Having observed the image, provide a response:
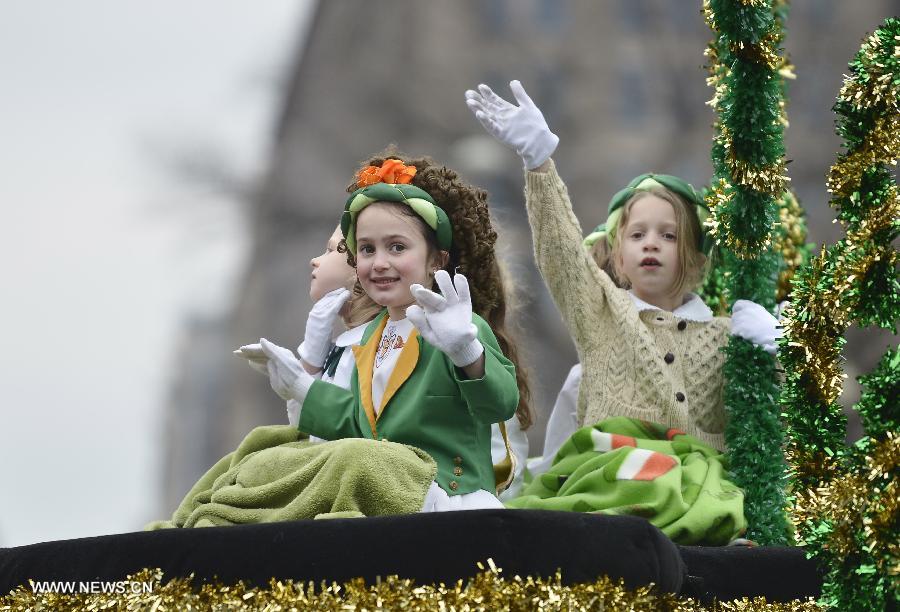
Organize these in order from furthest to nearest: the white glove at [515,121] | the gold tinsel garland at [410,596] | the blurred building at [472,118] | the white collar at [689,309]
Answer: the blurred building at [472,118] → the white collar at [689,309] → the white glove at [515,121] → the gold tinsel garland at [410,596]

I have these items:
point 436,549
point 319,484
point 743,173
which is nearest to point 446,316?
point 319,484

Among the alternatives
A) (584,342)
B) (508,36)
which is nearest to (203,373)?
(508,36)

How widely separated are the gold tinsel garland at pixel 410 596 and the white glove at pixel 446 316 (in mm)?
541

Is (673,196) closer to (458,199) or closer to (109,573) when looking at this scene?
(458,199)

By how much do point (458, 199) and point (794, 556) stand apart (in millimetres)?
1071

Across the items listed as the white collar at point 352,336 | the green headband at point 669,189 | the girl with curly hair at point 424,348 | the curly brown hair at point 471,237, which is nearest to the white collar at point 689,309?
the green headband at point 669,189

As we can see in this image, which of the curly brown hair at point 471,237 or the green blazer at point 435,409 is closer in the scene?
the green blazer at point 435,409

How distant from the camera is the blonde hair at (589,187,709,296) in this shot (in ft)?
12.6

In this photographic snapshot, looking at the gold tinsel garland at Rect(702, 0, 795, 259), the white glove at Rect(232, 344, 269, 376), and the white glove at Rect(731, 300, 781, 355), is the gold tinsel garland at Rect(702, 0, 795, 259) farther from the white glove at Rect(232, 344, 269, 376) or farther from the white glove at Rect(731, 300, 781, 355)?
the white glove at Rect(232, 344, 269, 376)

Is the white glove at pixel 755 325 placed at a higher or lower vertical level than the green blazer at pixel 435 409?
higher

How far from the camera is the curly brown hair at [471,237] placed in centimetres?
325

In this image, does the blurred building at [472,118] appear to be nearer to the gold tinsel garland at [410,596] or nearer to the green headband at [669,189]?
the green headband at [669,189]

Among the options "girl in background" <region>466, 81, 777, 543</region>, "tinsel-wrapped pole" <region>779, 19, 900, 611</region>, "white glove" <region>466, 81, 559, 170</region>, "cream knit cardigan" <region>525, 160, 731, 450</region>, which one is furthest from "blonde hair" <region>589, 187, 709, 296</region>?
"tinsel-wrapped pole" <region>779, 19, 900, 611</region>

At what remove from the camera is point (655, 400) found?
3660 millimetres
